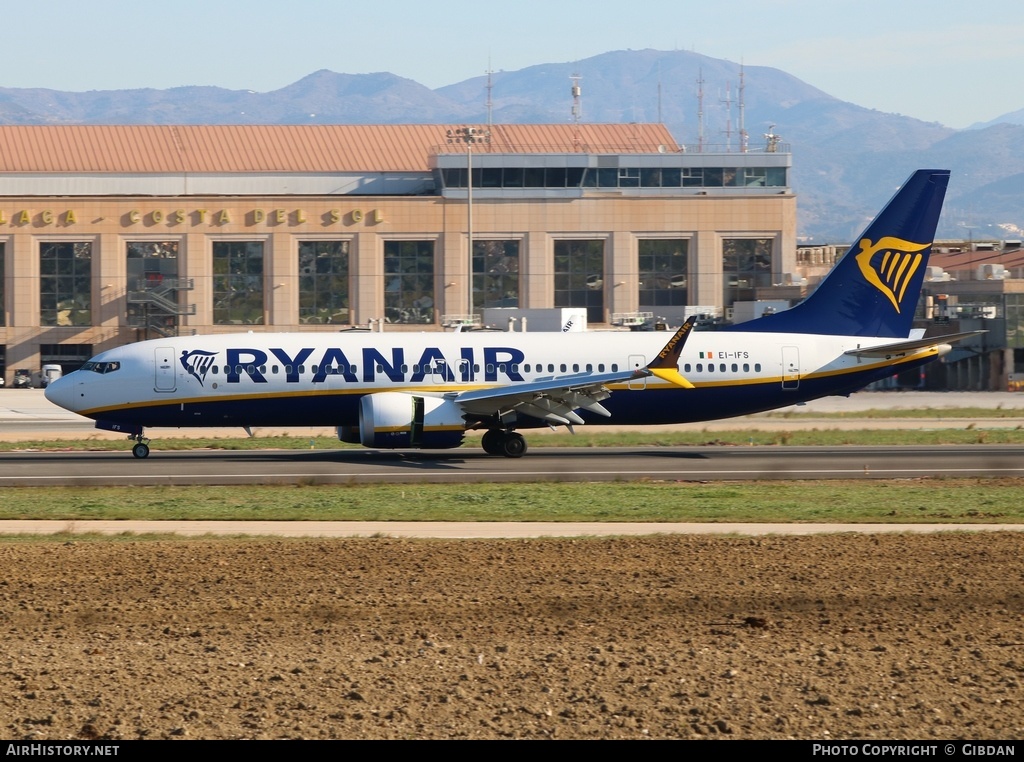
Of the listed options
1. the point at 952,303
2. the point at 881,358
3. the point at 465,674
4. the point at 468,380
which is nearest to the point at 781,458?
the point at 881,358

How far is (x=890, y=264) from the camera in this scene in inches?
1786

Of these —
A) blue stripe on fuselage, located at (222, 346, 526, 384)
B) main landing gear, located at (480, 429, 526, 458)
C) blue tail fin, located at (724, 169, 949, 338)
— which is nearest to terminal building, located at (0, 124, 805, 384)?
blue tail fin, located at (724, 169, 949, 338)

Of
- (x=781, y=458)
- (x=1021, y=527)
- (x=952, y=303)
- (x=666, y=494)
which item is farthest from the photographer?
(x=952, y=303)

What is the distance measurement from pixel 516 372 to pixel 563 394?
7.37 feet

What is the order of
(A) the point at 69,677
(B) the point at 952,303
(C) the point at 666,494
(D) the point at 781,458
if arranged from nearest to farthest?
(A) the point at 69,677 < (C) the point at 666,494 < (D) the point at 781,458 < (B) the point at 952,303

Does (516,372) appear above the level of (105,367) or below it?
below

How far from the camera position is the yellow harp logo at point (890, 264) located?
149ft

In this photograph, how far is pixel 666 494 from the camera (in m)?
31.9

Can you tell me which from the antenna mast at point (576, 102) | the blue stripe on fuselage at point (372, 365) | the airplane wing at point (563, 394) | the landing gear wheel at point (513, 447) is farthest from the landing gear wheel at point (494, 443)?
the antenna mast at point (576, 102)

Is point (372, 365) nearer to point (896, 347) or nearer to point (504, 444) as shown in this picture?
point (504, 444)

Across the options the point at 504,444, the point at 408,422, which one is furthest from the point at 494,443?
the point at 408,422

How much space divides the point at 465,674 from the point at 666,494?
56.2ft

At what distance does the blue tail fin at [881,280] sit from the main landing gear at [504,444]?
877 cm
